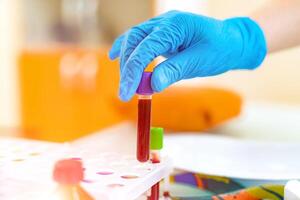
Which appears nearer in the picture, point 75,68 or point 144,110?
point 144,110

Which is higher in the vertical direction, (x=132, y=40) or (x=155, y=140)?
(x=132, y=40)

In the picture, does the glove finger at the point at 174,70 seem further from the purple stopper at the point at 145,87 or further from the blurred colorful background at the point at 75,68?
the blurred colorful background at the point at 75,68

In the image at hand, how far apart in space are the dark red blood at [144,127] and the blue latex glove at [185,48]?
0.02 meters

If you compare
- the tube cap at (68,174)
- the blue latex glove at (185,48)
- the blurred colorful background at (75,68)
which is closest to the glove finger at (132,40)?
the blue latex glove at (185,48)

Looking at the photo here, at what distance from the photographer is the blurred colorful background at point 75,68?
1.66 meters

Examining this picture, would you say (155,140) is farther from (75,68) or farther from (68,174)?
(75,68)

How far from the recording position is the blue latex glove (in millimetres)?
506

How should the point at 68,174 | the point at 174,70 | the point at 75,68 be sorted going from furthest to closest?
the point at 75,68
the point at 174,70
the point at 68,174

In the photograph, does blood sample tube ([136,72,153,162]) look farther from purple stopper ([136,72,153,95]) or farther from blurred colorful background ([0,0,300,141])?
blurred colorful background ([0,0,300,141])

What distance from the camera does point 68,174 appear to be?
455 millimetres

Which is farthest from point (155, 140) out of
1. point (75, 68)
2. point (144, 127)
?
point (75, 68)

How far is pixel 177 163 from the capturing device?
72 cm

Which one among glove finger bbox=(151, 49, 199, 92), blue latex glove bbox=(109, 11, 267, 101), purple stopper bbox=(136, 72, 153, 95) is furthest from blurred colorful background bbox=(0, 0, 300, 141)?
purple stopper bbox=(136, 72, 153, 95)

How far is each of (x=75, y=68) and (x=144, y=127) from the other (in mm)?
1571
